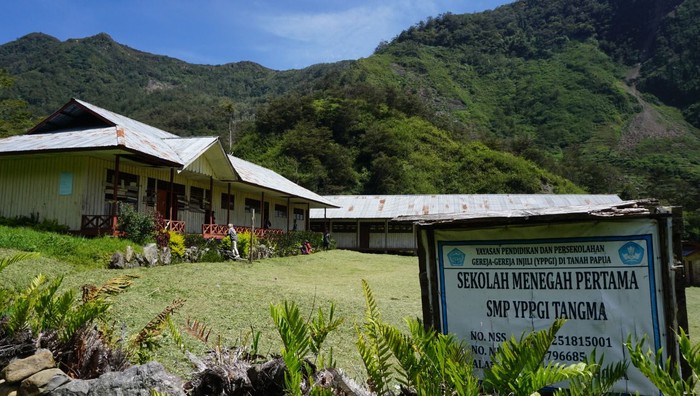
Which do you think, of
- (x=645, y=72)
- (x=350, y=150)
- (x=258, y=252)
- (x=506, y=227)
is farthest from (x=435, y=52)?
(x=506, y=227)

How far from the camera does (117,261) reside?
13.2 meters

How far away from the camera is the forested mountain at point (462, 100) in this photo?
6112cm

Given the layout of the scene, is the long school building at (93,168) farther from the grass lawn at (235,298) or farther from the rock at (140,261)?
the grass lawn at (235,298)

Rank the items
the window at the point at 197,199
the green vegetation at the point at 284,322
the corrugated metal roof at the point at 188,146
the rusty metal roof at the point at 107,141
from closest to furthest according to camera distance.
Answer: the green vegetation at the point at 284,322
the rusty metal roof at the point at 107,141
the corrugated metal roof at the point at 188,146
the window at the point at 197,199

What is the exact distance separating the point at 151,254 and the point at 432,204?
24.5 metres

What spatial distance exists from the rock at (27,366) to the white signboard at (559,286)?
3345 mm

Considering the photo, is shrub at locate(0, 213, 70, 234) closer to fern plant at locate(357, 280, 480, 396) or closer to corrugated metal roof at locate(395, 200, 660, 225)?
corrugated metal roof at locate(395, 200, 660, 225)

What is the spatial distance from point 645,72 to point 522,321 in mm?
117399

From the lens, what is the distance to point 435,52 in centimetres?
11100

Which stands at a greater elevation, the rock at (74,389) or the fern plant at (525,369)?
the fern plant at (525,369)

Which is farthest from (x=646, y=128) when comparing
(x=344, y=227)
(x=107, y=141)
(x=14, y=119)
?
(x=107, y=141)

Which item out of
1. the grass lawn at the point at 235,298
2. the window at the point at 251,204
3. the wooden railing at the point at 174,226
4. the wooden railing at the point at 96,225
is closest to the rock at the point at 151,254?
the grass lawn at the point at 235,298

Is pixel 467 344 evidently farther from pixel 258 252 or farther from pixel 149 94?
pixel 149 94

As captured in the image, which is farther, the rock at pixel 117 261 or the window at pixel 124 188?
the window at pixel 124 188
